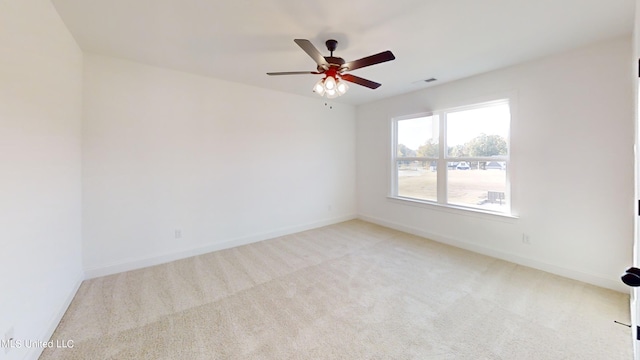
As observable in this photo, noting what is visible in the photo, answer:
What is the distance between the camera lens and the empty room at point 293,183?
178 centimetres

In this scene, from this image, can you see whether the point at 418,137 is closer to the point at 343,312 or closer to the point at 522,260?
the point at 522,260

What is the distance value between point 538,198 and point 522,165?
441 millimetres

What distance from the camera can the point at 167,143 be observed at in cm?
326

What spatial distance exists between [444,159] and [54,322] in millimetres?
4936

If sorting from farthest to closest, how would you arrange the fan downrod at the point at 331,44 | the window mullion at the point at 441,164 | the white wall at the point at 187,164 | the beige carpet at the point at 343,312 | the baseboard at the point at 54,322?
the window mullion at the point at 441,164 → the white wall at the point at 187,164 → the fan downrod at the point at 331,44 → the beige carpet at the point at 343,312 → the baseboard at the point at 54,322

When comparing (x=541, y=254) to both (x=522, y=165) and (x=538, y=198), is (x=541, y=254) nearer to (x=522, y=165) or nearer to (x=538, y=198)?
(x=538, y=198)

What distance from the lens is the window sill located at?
3.32 m

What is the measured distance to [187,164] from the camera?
11.2 feet

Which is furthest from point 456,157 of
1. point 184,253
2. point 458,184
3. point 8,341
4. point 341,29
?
point 8,341

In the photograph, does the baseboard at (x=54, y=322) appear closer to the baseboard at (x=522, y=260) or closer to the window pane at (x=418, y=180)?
the baseboard at (x=522, y=260)

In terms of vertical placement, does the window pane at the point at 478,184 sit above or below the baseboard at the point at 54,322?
above

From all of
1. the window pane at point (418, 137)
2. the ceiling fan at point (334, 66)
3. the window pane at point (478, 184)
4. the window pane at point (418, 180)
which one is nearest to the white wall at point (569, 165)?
the window pane at point (478, 184)

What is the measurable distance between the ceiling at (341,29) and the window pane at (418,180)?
1.75 metres

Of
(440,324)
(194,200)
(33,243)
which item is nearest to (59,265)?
(33,243)
